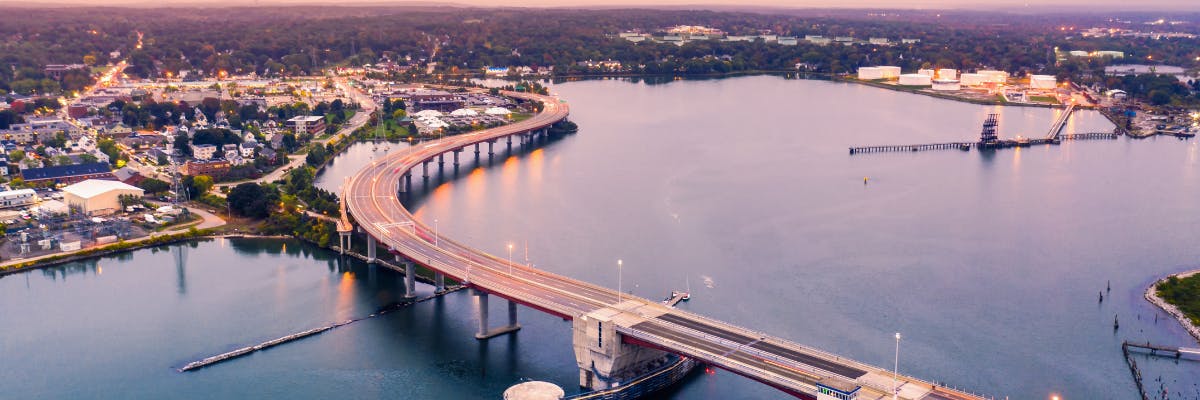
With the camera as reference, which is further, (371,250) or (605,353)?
(371,250)

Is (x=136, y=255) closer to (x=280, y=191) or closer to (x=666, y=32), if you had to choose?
(x=280, y=191)

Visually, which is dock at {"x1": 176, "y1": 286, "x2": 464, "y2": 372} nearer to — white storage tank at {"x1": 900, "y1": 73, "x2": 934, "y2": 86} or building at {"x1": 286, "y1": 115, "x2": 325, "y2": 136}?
building at {"x1": 286, "y1": 115, "x2": 325, "y2": 136}

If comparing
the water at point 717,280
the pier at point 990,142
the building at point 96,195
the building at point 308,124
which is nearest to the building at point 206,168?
the water at point 717,280

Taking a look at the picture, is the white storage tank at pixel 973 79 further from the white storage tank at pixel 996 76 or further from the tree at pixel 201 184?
the tree at pixel 201 184

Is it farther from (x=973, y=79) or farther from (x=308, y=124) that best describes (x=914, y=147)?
(x=973, y=79)

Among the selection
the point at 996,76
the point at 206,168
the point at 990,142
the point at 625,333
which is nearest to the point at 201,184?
the point at 206,168

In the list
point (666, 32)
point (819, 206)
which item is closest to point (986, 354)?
point (819, 206)
